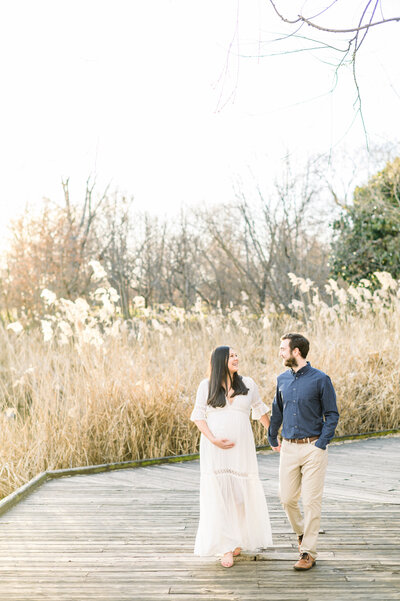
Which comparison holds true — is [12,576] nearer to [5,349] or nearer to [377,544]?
[377,544]

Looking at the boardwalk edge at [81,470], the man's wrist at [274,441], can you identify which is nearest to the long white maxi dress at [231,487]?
the man's wrist at [274,441]

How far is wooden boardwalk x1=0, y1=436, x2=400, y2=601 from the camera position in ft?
11.7

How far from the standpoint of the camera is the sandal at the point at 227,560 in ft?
12.9

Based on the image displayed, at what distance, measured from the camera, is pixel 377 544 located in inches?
168

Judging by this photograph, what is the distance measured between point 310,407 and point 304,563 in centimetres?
87

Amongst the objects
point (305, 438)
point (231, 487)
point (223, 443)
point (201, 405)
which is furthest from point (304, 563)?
point (201, 405)

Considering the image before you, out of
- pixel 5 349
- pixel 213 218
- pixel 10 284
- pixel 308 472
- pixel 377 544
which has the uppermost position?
pixel 213 218

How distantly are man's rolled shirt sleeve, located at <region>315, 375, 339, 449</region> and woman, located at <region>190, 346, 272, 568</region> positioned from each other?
0.40m

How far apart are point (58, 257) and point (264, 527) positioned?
1347 cm

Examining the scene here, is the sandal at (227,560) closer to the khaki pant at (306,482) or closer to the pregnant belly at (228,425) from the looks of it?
the khaki pant at (306,482)

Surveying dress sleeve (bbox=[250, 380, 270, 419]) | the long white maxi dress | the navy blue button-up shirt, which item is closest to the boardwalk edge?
the long white maxi dress

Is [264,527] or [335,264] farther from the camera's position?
[335,264]

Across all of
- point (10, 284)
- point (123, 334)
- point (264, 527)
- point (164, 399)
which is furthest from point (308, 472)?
point (10, 284)

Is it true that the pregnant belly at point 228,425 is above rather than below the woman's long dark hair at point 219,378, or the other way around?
below
